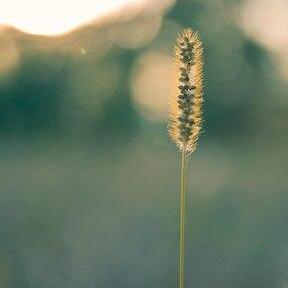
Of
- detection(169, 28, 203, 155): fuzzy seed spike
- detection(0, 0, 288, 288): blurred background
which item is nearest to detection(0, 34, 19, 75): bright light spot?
detection(0, 0, 288, 288): blurred background

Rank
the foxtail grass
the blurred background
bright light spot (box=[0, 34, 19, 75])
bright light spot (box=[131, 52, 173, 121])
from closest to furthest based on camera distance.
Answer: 1. the foxtail grass
2. the blurred background
3. bright light spot (box=[131, 52, 173, 121])
4. bright light spot (box=[0, 34, 19, 75])

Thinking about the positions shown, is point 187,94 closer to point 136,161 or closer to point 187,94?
point 187,94

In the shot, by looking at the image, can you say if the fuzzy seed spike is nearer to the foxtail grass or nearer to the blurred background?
the foxtail grass

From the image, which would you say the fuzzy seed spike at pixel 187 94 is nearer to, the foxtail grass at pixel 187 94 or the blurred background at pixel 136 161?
the foxtail grass at pixel 187 94

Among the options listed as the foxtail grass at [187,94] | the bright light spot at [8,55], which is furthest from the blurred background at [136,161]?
the foxtail grass at [187,94]

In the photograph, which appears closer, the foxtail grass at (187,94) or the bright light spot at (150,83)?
the foxtail grass at (187,94)

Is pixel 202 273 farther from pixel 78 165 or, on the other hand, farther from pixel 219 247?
pixel 78 165

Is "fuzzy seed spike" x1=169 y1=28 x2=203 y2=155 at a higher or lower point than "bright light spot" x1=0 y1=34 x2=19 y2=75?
lower
